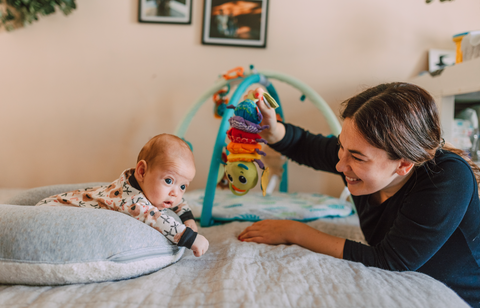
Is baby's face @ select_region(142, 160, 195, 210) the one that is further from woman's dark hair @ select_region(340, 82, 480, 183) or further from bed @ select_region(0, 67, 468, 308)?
woman's dark hair @ select_region(340, 82, 480, 183)

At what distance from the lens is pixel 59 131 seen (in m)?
1.78

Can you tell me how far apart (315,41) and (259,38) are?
1.10ft

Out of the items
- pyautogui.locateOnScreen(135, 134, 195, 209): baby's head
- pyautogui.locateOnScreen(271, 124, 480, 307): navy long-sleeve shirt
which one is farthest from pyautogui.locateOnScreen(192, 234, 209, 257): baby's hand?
pyautogui.locateOnScreen(271, 124, 480, 307): navy long-sleeve shirt

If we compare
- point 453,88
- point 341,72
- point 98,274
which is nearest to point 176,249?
point 98,274

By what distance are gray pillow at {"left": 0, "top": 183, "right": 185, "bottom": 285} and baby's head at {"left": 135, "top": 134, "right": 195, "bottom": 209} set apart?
105 mm

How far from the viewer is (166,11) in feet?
5.64

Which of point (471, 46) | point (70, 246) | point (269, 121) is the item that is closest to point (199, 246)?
point (70, 246)

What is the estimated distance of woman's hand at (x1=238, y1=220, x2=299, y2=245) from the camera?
0.89m

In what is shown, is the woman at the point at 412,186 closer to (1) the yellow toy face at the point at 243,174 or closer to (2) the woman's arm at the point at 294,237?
(2) the woman's arm at the point at 294,237

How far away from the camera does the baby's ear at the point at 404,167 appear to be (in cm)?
72

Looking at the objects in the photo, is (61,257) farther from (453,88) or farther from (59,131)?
(453,88)

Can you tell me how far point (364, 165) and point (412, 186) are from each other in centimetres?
15

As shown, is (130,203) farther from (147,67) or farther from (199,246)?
(147,67)

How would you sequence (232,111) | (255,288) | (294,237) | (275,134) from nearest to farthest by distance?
1. (255,288)
2. (294,237)
3. (275,134)
4. (232,111)
